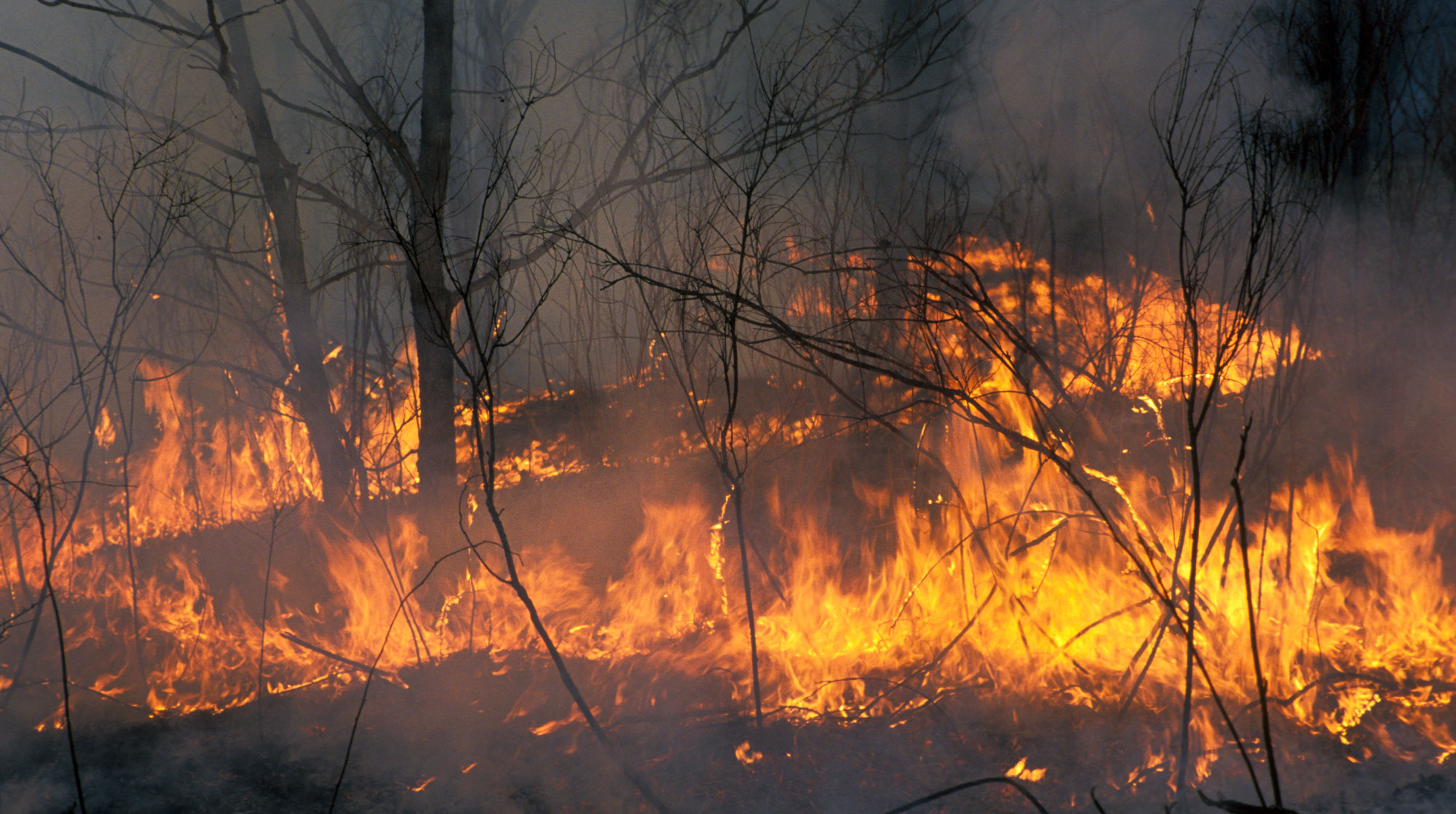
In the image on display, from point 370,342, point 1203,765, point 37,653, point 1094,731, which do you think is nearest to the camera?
point 1203,765

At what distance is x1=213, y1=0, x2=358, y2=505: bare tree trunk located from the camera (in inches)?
141

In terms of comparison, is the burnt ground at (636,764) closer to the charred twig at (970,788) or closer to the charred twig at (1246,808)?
the charred twig at (970,788)

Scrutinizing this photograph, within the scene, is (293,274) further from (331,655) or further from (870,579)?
(870,579)

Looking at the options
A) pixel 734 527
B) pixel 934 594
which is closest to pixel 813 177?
A: pixel 734 527

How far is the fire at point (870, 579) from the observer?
8.77 ft

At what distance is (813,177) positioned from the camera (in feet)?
12.6

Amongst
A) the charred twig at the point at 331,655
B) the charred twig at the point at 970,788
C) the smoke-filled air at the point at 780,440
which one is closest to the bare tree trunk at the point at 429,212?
the smoke-filled air at the point at 780,440

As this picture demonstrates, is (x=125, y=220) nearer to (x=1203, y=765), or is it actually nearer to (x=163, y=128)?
(x=163, y=128)

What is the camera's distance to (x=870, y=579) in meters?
3.40

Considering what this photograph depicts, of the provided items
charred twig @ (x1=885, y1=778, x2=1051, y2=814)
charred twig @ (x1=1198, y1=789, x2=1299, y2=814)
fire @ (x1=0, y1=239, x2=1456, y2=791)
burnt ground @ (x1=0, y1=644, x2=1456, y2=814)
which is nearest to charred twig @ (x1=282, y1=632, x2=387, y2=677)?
fire @ (x1=0, y1=239, x2=1456, y2=791)

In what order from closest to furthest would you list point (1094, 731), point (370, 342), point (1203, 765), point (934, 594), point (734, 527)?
point (1203, 765), point (1094, 731), point (934, 594), point (734, 527), point (370, 342)

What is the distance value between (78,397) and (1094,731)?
213 inches

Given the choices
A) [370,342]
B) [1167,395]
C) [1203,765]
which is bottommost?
[1203,765]

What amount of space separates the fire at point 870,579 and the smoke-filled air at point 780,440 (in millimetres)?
23
